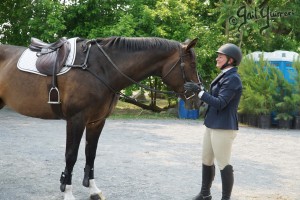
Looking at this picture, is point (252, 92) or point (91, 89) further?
point (252, 92)

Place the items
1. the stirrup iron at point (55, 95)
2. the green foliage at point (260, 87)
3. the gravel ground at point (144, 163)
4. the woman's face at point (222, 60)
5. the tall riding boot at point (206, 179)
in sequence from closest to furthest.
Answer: the woman's face at point (222, 60) < the stirrup iron at point (55, 95) < the tall riding boot at point (206, 179) < the gravel ground at point (144, 163) < the green foliage at point (260, 87)

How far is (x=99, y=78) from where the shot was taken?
4055 mm

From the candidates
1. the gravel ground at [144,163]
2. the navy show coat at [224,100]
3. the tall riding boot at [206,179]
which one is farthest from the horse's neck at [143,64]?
the gravel ground at [144,163]

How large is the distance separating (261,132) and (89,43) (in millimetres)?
7393

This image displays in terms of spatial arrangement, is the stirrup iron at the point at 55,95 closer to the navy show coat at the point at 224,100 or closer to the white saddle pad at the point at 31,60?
the white saddle pad at the point at 31,60

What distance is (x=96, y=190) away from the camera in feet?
14.4

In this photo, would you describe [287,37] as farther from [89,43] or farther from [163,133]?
[89,43]

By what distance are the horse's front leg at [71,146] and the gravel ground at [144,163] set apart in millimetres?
310

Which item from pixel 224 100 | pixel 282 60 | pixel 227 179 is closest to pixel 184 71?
pixel 224 100

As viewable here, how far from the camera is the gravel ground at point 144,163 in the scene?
473cm

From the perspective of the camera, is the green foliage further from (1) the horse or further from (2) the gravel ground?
(1) the horse

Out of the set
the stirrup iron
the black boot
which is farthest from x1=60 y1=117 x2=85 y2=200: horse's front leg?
the black boot

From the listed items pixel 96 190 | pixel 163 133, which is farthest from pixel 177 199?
pixel 163 133

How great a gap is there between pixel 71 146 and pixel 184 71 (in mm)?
1426
